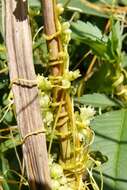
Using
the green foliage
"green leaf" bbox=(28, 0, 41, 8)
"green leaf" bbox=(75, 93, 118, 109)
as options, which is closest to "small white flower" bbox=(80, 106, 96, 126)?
the green foliage

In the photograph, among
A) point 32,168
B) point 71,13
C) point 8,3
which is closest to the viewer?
point 8,3

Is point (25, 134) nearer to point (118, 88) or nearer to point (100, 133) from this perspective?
point (100, 133)

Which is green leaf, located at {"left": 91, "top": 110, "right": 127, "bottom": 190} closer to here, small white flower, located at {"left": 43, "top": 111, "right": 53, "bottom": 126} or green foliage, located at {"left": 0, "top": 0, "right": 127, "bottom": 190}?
green foliage, located at {"left": 0, "top": 0, "right": 127, "bottom": 190}

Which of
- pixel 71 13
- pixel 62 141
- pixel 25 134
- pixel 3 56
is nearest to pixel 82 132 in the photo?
pixel 62 141

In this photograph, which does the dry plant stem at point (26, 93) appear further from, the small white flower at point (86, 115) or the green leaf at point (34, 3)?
→ the green leaf at point (34, 3)

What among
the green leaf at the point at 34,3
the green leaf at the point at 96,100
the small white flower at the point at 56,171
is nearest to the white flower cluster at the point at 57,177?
the small white flower at the point at 56,171

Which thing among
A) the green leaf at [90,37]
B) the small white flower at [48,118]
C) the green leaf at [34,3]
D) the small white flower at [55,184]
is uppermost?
the green leaf at [34,3]
